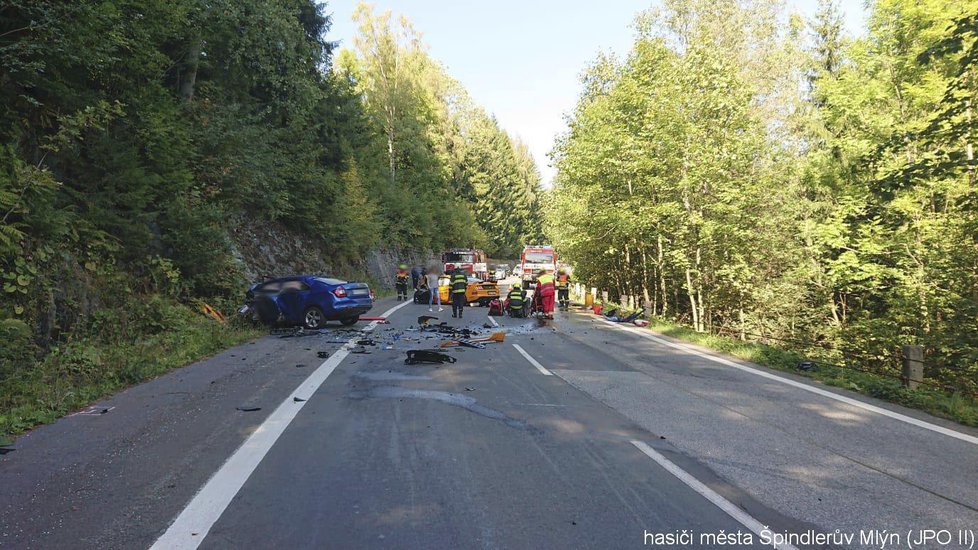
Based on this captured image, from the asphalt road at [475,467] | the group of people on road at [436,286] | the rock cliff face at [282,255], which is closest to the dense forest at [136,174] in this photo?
the rock cliff face at [282,255]

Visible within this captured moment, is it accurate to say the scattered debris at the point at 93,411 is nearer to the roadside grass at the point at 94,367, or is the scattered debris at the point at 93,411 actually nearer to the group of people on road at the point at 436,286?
the roadside grass at the point at 94,367

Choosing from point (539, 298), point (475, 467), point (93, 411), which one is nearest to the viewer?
point (475, 467)

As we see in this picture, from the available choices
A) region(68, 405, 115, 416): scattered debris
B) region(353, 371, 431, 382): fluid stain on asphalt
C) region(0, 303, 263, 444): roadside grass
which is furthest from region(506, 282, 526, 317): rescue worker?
region(68, 405, 115, 416): scattered debris

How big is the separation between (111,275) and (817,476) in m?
12.8

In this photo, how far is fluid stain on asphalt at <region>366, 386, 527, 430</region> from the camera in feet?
20.1

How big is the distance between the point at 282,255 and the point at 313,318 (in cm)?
968

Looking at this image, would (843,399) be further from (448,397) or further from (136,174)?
(136,174)

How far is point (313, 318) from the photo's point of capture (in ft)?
47.6

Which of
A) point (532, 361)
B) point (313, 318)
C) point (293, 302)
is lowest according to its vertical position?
point (532, 361)

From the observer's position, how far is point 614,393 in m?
7.57

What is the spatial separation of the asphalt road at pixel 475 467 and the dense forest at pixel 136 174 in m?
2.40

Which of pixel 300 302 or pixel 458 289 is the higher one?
pixel 458 289

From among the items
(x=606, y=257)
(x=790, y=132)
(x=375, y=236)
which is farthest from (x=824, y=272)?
(x=375, y=236)

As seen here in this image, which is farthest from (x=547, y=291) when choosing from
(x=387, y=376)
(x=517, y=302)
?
(x=387, y=376)
